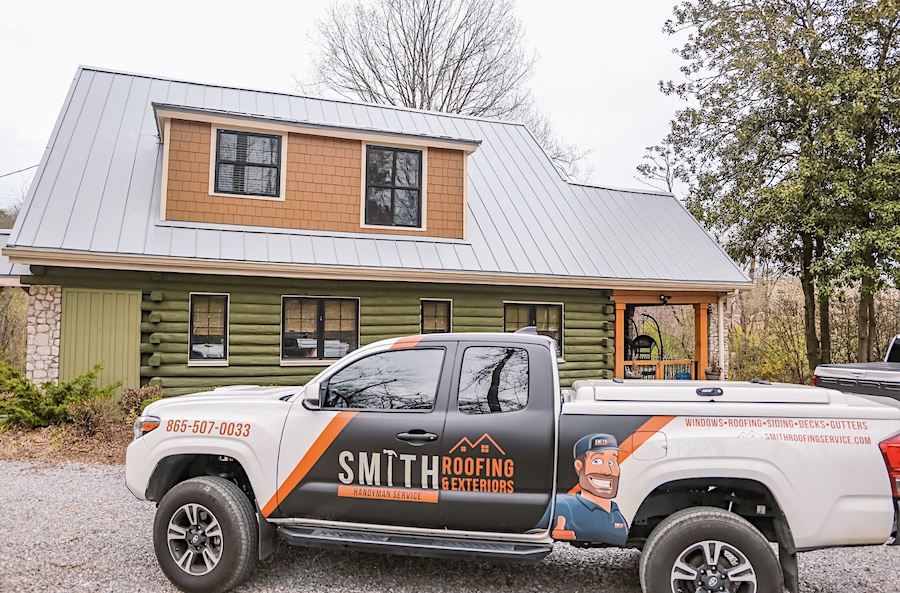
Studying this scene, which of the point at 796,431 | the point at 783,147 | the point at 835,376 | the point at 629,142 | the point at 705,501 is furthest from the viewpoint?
the point at 629,142

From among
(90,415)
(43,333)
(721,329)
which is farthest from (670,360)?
(43,333)

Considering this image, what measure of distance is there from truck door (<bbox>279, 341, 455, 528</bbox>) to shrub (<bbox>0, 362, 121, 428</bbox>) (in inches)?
266

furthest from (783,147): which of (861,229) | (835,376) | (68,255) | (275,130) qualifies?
(68,255)

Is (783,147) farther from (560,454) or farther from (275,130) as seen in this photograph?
(560,454)

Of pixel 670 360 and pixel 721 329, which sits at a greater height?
pixel 721 329

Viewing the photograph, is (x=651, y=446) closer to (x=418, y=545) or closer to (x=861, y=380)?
(x=418, y=545)

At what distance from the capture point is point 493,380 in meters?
4.36

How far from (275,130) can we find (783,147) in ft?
45.6

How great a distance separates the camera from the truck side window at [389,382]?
441 cm

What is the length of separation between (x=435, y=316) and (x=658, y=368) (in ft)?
16.9

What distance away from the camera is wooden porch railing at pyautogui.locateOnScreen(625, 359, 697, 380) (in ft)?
45.5

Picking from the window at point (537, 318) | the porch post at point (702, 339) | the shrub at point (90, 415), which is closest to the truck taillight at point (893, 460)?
the window at point (537, 318)

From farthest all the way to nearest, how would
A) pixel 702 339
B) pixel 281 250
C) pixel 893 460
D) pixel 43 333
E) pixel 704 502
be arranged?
pixel 702 339, pixel 281 250, pixel 43 333, pixel 704 502, pixel 893 460

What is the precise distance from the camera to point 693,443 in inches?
153
